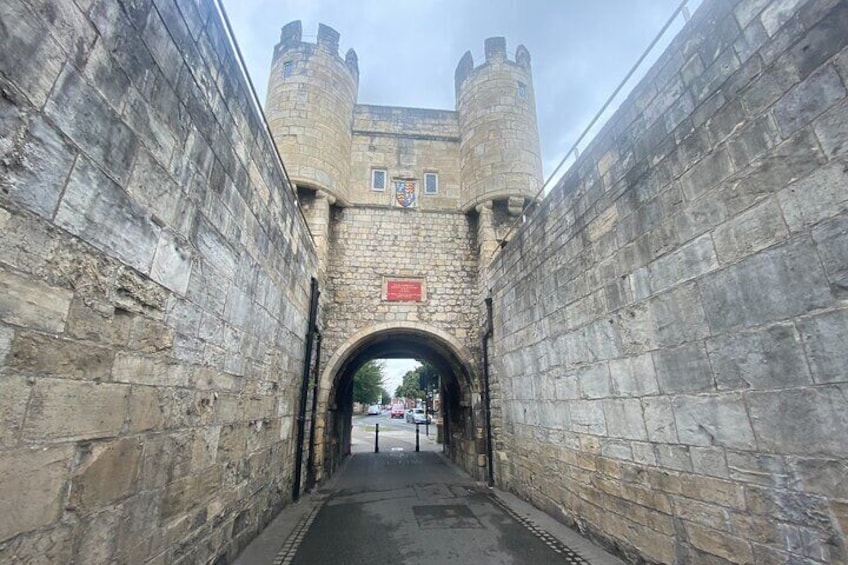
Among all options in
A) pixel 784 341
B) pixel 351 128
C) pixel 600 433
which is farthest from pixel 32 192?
pixel 351 128

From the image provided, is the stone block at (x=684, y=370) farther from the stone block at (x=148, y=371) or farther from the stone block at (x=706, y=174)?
the stone block at (x=148, y=371)

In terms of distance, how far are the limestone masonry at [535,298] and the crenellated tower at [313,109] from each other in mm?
3899

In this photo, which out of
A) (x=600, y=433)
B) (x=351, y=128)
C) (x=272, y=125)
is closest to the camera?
(x=600, y=433)

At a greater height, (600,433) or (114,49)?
(114,49)

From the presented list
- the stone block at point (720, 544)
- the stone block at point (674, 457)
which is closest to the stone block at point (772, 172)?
the stone block at point (674, 457)

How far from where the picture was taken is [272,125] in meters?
9.46

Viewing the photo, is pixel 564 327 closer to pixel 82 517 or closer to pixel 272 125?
pixel 82 517

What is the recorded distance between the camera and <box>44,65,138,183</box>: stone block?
5.93 feet

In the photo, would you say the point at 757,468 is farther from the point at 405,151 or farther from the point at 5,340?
the point at 405,151

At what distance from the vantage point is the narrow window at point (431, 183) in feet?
34.6

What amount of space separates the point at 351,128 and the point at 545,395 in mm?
8759

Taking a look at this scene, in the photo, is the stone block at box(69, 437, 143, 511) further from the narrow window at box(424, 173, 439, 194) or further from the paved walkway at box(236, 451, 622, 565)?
the narrow window at box(424, 173, 439, 194)

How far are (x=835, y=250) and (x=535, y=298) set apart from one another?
3.96 m

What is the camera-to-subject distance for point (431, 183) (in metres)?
10.7
